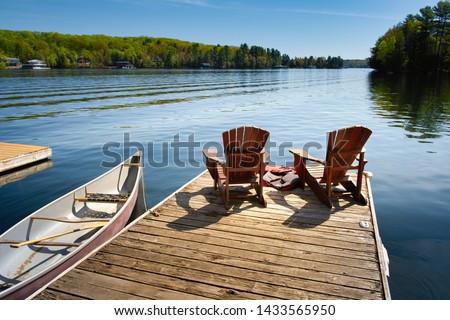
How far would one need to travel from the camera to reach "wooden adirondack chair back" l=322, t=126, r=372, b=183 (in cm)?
526

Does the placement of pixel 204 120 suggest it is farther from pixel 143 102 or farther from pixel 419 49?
pixel 419 49

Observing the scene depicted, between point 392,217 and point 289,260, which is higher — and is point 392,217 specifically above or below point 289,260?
below

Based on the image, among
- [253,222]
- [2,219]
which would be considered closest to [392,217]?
[253,222]

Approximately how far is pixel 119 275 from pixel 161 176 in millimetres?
7107

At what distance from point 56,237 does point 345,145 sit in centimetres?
480

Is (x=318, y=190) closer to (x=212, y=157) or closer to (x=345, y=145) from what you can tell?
(x=345, y=145)

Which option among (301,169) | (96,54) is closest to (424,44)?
(301,169)

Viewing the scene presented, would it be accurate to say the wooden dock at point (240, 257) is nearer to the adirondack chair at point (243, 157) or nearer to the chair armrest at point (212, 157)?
the adirondack chair at point (243, 157)

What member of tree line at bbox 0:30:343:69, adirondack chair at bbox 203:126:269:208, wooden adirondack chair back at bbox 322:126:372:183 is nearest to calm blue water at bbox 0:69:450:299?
wooden adirondack chair back at bbox 322:126:372:183

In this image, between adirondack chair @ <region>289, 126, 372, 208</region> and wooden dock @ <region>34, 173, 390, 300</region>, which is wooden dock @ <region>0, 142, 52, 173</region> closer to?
wooden dock @ <region>34, 173, 390, 300</region>

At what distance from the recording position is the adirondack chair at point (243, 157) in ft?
17.5

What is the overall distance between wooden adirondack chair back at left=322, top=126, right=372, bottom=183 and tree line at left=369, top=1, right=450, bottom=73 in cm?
8253

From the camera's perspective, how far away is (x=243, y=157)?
5.48m
